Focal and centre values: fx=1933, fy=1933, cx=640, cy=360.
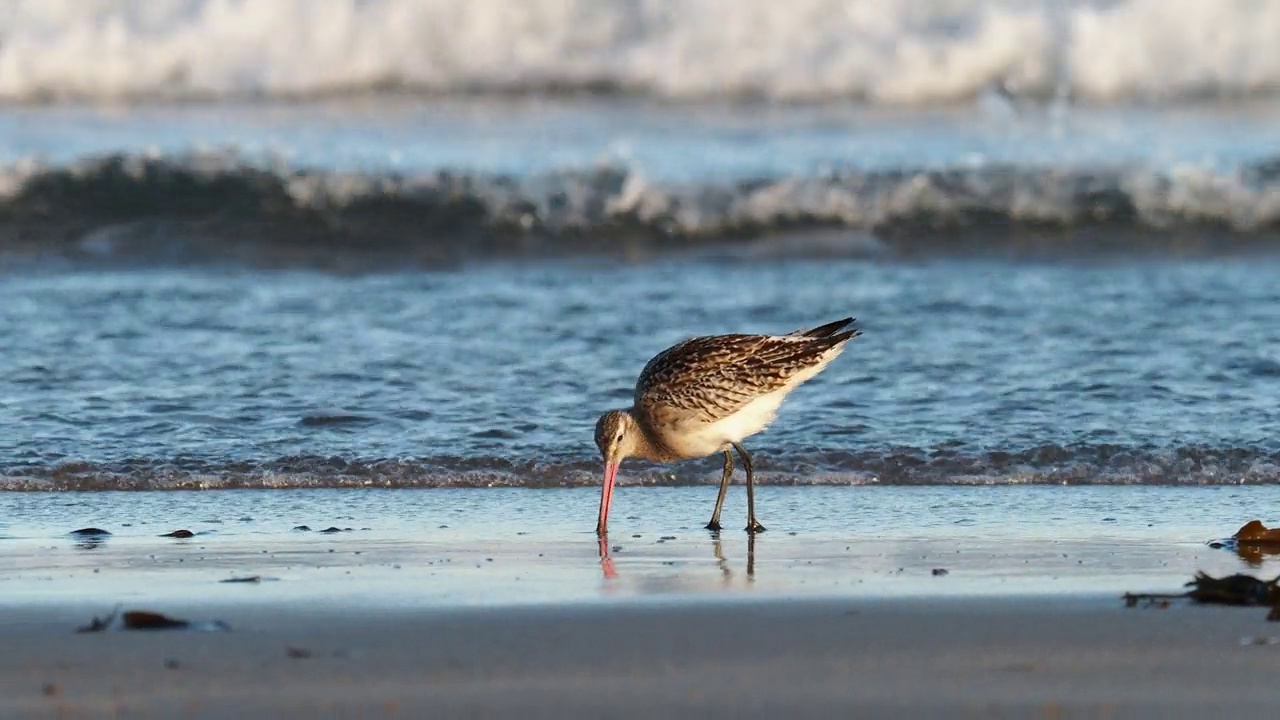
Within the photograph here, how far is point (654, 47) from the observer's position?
1781 cm

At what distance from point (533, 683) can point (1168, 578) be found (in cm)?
203

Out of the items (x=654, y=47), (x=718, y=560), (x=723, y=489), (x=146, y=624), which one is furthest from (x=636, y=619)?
(x=654, y=47)

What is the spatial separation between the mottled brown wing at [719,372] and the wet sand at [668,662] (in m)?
1.95

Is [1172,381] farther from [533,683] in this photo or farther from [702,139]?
[702,139]

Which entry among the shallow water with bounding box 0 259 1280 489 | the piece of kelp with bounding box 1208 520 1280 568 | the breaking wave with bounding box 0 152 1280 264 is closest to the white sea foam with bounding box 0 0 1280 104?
the breaking wave with bounding box 0 152 1280 264

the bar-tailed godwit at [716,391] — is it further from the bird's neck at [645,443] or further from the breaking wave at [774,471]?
the breaking wave at [774,471]

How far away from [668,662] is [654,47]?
1385 centimetres

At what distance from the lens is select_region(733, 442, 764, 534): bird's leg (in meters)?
6.48

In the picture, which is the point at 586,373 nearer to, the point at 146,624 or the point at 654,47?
the point at 146,624

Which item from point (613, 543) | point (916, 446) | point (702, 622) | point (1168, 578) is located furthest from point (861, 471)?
point (702, 622)

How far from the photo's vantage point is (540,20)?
715 inches

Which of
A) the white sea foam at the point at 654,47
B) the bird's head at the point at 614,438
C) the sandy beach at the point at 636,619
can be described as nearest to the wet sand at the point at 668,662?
the sandy beach at the point at 636,619

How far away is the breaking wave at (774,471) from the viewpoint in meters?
7.25

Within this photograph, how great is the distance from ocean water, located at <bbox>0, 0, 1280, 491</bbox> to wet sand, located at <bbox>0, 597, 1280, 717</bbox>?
2.45 m
